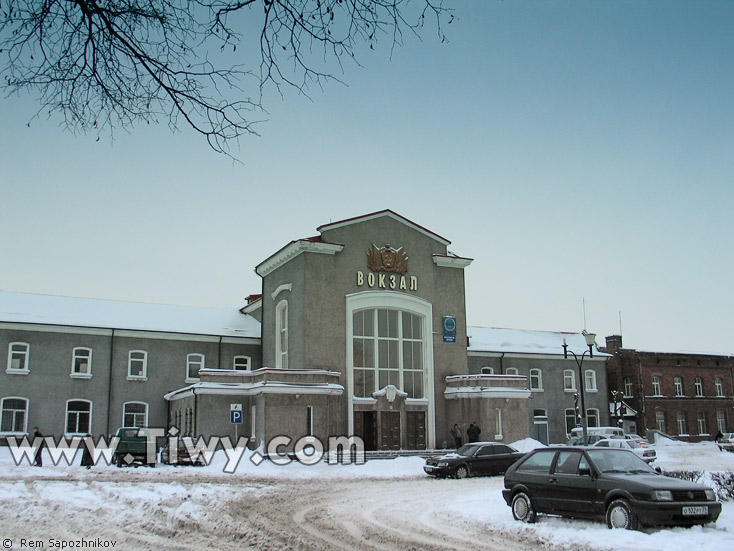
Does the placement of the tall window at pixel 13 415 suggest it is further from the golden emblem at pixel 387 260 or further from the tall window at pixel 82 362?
the golden emblem at pixel 387 260

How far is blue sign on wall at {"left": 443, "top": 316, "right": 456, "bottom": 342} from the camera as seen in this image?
4222 cm

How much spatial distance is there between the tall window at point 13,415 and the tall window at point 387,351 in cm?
1743

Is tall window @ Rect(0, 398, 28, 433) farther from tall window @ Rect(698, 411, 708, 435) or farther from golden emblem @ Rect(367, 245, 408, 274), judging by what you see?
tall window @ Rect(698, 411, 708, 435)

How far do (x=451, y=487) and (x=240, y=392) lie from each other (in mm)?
16408

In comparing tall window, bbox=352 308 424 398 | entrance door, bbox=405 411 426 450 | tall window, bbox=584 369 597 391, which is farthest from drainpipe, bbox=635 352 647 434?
entrance door, bbox=405 411 426 450

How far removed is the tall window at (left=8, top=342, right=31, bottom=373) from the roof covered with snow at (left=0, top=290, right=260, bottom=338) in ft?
4.35

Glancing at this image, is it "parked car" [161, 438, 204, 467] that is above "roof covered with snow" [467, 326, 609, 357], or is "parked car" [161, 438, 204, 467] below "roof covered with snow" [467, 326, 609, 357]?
below

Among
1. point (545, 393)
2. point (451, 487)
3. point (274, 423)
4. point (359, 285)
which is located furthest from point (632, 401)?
point (451, 487)

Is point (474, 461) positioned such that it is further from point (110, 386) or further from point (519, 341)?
point (519, 341)

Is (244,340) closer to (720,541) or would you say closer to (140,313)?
(140,313)

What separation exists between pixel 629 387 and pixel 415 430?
2646 cm

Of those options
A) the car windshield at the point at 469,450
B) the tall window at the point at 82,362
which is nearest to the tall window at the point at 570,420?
the car windshield at the point at 469,450

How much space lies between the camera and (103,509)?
1453 cm

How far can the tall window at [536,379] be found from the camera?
54.0 meters
